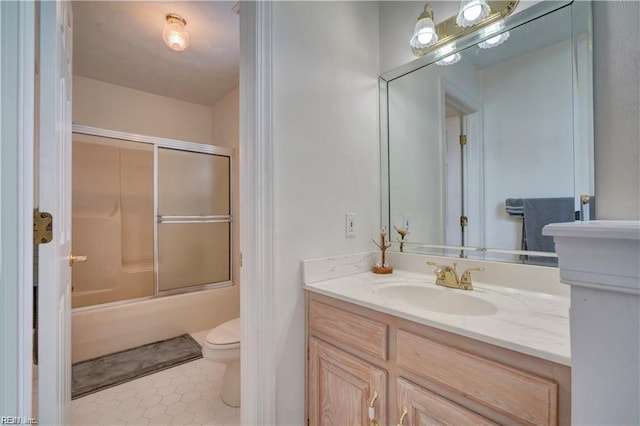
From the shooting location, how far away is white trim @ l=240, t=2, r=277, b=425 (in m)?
1.11

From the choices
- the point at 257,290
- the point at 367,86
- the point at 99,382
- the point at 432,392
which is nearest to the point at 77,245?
the point at 99,382

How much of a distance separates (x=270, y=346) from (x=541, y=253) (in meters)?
1.15

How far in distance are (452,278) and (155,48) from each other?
270 cm

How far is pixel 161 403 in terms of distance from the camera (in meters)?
1.66

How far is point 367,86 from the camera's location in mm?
1559

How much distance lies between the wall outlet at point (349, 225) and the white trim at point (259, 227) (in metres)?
0.44

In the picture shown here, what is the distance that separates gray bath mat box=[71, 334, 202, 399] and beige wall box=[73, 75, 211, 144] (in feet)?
7.11

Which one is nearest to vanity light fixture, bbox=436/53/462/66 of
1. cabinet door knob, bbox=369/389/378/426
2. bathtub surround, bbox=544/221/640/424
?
bathtub surround, bbox=544/221/640/424

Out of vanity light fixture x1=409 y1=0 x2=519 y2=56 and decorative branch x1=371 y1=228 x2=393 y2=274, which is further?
decorative branch x1=371 y1=228 x2=393 y2=274

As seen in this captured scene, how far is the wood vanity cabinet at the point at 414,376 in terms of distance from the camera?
2.12 feet

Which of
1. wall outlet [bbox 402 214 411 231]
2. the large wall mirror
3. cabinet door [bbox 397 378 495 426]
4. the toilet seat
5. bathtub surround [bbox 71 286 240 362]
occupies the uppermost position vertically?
the large wall mirror

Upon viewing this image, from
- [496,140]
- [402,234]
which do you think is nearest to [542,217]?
[496,140]

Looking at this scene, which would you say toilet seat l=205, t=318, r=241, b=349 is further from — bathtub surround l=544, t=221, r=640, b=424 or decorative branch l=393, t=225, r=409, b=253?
bathtub surround l=544, t=221, r=640, b=424

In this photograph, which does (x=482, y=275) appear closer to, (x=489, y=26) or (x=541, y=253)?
(x=541, y=253)
